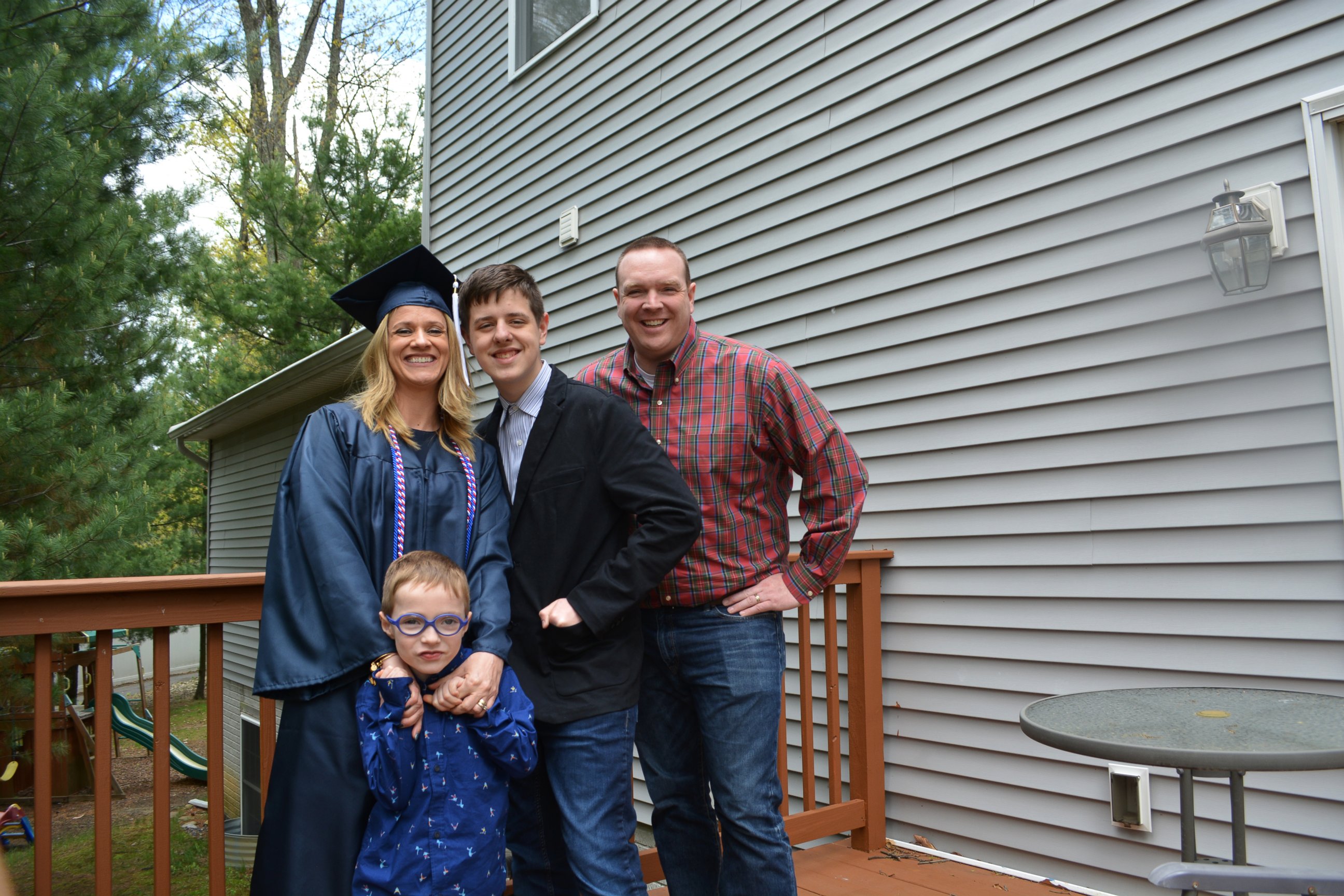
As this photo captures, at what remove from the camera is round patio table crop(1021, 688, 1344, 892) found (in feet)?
4.81

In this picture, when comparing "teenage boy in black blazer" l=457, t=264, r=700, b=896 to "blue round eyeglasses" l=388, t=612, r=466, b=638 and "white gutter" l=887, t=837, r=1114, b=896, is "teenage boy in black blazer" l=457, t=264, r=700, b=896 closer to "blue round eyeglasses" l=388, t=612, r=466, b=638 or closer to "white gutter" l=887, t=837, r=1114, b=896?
"blue round eyeglasses" l=388, t=612, r=466, b=638

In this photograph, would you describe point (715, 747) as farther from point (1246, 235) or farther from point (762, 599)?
point (1246, 235)

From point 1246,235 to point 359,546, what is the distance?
2.44 m

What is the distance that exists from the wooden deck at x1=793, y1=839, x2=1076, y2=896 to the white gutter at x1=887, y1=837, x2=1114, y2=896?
0.01 metres

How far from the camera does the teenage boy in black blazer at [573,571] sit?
6.23 ft

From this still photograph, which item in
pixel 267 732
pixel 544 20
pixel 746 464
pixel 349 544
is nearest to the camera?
pixel 349 544

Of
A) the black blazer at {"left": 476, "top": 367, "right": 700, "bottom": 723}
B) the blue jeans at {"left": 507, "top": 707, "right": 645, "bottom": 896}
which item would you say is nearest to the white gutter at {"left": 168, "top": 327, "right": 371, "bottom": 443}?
the black blazer at {"left": 476, "top": 367, "right": 700, "bottom": 723}

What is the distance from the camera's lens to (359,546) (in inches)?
71.4

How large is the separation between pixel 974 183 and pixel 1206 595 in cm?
162

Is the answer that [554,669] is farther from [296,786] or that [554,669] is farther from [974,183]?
→ [974,183]

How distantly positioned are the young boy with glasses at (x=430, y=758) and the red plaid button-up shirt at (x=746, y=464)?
1.83 ft

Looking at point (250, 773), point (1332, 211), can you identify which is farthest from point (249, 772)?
point (1332, 211)

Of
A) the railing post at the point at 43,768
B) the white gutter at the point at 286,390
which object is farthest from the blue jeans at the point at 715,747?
the white gutter at the point at 286,390

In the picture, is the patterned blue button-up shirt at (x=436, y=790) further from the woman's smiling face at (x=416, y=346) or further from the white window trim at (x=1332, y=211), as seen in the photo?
the white window trim at (x=1332, y=211)
